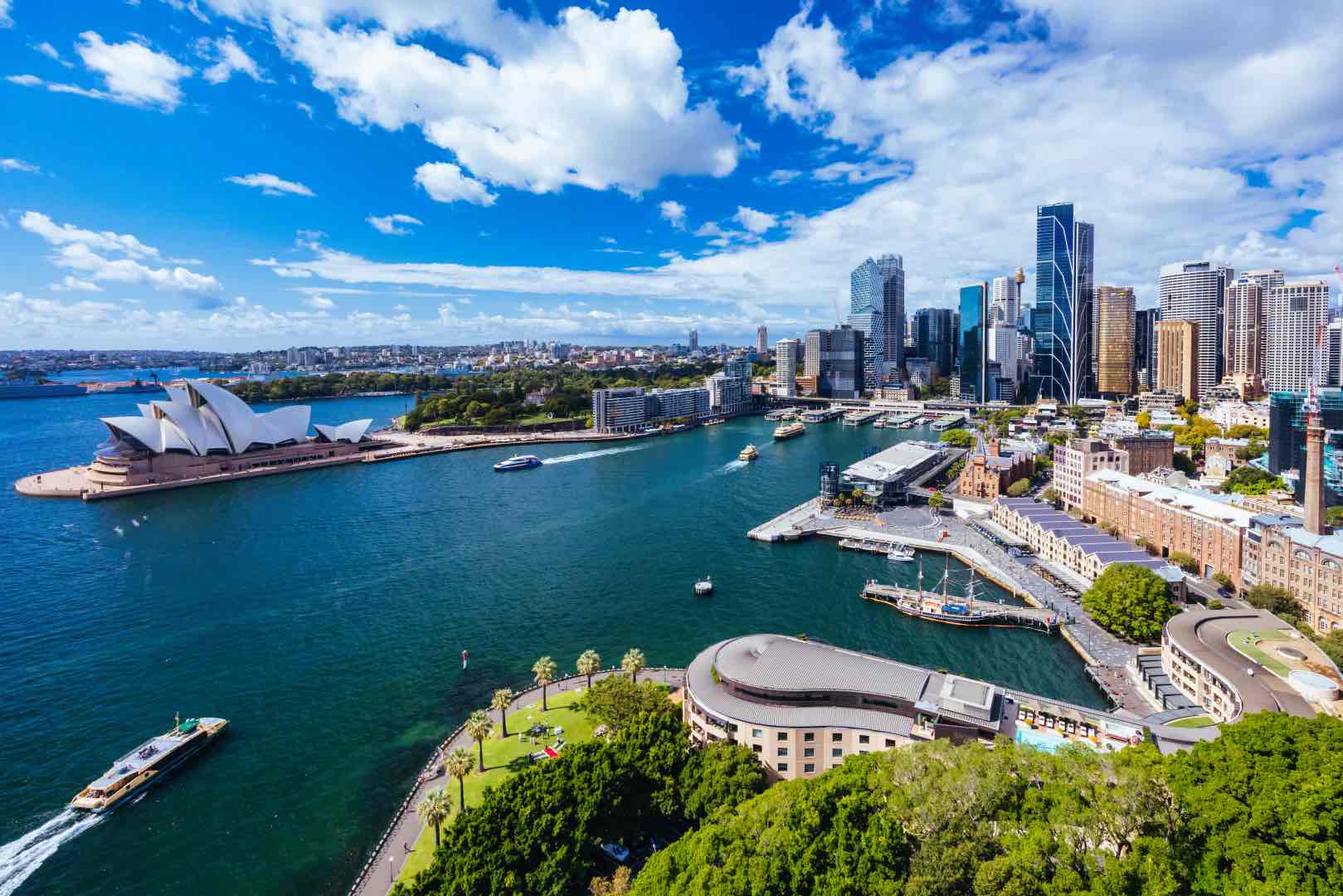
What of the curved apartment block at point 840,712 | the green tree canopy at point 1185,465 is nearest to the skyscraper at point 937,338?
the green tree canopy at point 1185,465

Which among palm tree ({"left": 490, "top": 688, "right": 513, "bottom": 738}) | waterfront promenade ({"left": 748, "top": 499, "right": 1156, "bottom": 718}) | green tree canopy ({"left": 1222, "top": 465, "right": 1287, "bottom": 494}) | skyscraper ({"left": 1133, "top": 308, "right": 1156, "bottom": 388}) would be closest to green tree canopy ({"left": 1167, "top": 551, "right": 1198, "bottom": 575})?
waterfront promenade ({"left": 748, "top": 499, "right": 1156, "bottom": 718})

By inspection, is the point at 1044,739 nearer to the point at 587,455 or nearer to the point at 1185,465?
the point at 1185,465

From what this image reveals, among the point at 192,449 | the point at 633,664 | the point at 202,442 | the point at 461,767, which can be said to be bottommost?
the point at 461,767

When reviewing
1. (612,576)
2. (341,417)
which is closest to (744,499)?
(612,576)

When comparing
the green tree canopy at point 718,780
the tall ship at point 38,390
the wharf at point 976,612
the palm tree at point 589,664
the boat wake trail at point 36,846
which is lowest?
the boat wake trail at point 36,846

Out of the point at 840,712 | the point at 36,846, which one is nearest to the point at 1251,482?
the point at 840,712

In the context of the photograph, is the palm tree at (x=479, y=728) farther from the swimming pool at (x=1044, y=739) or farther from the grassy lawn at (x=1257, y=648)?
the grassy lawn at (x=1257, y=648)

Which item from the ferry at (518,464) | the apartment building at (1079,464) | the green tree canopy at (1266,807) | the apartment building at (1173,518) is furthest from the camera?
the ferry at (518,464)
